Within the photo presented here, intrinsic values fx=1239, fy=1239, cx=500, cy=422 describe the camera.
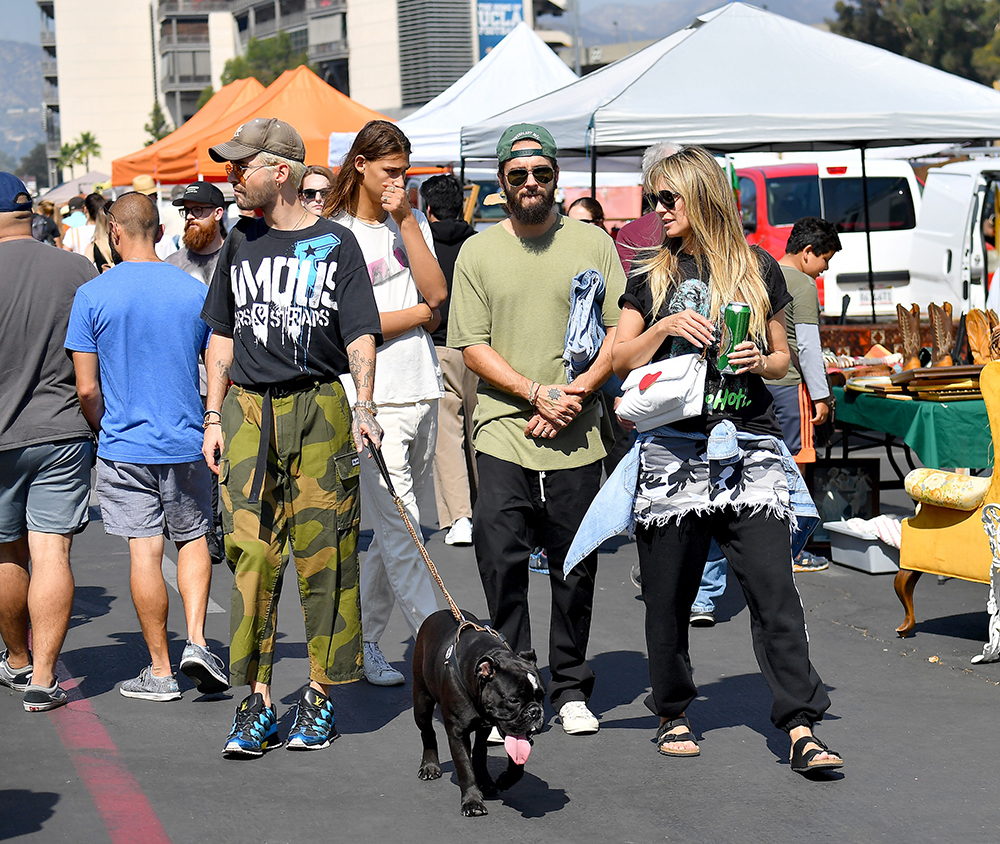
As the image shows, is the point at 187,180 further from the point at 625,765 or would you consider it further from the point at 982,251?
the point at 625,765

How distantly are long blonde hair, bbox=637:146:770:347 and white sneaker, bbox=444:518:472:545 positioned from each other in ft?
13.7

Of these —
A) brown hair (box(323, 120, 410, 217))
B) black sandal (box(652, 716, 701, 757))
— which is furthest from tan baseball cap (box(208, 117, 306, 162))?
black sandal (box(652, 716, 701, 757))

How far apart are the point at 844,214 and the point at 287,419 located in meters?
14.9

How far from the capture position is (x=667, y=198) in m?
4.29

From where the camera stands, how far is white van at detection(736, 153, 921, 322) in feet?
57.3

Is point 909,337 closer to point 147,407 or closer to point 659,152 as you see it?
point 659,152

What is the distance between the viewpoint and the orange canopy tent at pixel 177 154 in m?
14.2

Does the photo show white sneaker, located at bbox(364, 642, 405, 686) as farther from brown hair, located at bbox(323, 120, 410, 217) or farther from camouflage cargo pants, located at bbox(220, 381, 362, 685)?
brown hair, located at bbox(323, 120, 410, 217)

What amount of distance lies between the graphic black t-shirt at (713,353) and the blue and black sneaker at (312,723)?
66.6 inches

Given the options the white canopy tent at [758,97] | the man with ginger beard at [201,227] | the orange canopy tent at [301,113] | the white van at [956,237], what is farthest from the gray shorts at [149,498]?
the white van at [956,237]

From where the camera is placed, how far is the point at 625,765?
14.6ft

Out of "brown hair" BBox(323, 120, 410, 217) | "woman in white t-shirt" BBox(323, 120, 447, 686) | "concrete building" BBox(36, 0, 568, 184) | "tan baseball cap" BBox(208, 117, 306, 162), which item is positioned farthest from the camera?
"concrete building" BBox(36, 0, 568, 184)

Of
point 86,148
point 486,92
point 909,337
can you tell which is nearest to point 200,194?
point 909,337

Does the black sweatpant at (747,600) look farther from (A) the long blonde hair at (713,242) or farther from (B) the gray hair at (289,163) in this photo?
(B) the gray hair at (289,163)
